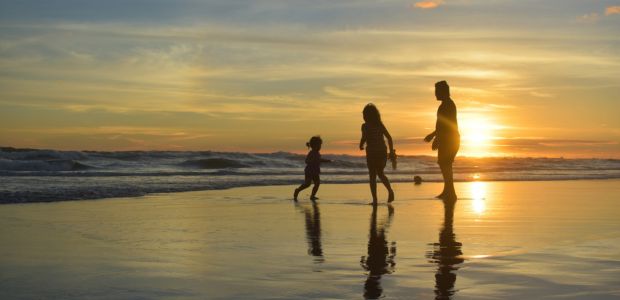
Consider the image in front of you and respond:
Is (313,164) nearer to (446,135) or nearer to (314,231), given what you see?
(446,135)

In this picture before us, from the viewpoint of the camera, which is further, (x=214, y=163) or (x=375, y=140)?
(x=214, y=163)

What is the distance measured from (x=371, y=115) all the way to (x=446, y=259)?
24.5ft

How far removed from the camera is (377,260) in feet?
18.9

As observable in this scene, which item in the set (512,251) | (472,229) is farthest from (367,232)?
(512,251)

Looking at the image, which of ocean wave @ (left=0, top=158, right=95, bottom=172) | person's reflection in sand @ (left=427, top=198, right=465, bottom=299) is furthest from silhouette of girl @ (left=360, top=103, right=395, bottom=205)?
ocean wave @ (left=0, top=158, right=95, bottom=172)

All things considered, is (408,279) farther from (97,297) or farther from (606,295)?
(97,297)

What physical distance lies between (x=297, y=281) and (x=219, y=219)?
474 cm

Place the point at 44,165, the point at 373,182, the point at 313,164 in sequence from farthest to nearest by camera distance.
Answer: the point at 44,165 < the point at 313,164 < the point at 373,182

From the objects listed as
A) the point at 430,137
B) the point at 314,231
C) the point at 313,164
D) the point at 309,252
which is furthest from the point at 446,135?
the point at 309,252

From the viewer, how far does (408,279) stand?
489cm

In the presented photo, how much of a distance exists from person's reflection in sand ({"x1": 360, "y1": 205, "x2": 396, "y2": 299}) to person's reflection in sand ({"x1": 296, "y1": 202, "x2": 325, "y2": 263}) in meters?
0.44

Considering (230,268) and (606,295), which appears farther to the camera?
(230,268)

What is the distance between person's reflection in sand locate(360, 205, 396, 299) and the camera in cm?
457

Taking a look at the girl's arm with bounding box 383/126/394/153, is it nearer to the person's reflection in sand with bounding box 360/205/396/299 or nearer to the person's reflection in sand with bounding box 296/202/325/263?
the person's reflection in sand with bounding box 296/202/325/263
